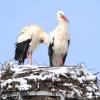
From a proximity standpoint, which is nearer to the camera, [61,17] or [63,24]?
[63,24]

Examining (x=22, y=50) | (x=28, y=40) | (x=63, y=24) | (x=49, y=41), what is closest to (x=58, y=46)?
(x=49, y=41)

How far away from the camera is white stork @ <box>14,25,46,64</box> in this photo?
16.6 metres

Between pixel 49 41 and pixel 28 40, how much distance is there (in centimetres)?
61

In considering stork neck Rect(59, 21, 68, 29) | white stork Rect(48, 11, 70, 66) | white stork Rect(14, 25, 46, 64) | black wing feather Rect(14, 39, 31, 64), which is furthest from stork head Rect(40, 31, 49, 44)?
stork neck Rect(59, 21, 68, 29)

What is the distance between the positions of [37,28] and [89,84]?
3921mm

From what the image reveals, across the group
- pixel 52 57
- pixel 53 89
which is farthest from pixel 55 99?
pixel 52 57

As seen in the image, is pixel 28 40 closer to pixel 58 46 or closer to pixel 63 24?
pixel 58 46

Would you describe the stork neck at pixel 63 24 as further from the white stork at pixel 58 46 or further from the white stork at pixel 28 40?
the white stork at pixel 28 40

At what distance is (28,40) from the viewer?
16.8 meters

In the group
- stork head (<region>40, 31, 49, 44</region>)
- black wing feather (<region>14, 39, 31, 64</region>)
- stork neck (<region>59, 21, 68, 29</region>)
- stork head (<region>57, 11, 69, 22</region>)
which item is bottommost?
black wing feather (<region>14, 39, 31, 64</region>)

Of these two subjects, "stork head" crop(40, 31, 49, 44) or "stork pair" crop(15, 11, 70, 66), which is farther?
"stork head" crop(40, 31, 49, 44)

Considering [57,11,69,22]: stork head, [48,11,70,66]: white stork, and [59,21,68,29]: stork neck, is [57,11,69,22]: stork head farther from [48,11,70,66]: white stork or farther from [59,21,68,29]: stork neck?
[48,11,70,66]: white stork

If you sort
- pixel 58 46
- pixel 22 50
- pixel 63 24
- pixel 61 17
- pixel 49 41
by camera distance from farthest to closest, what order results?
pixel 61 17 < pixel 63 24 < pixel 22 50 < pixel 49 41 < pixel 58 46

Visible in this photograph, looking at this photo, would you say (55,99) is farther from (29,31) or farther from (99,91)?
(29,31)
